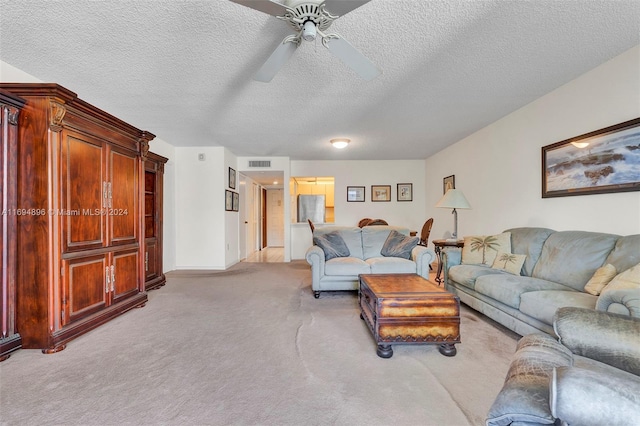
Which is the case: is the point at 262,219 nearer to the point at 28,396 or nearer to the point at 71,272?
the point at 71,272

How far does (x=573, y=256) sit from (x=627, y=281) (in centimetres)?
74

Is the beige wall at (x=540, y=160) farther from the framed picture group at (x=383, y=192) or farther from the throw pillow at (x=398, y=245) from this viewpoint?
the framed picture group at (x=383, y=192)

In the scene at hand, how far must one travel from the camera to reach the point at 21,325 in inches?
88.4

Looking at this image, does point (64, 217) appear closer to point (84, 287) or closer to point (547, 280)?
point (84, 287)

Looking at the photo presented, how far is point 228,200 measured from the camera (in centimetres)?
596

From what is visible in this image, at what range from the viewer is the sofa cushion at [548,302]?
2014 mm

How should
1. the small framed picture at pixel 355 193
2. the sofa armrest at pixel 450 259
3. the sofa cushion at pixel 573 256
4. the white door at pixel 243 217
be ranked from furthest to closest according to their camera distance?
the small framed picture at pixel 355 193
the white door at pixel 243 217
the sofa armrest at pixel 450 259
the sofa cushion at pixel 573 256

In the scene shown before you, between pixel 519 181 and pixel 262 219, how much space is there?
742 centimetres

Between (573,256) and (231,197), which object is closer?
(573,256)

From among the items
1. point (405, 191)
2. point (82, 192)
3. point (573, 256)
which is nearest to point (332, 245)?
point (573, 256)

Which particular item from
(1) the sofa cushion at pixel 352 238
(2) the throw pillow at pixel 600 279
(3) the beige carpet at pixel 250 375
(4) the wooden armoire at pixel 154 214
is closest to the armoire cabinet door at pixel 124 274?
(3) the beige carpet at pixel 250 375

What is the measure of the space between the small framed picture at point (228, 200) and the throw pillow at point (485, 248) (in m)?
4.43

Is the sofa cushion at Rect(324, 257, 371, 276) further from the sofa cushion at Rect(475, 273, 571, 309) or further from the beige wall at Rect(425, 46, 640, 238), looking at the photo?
the beige wall at Rect(425, 46, 640, 238)

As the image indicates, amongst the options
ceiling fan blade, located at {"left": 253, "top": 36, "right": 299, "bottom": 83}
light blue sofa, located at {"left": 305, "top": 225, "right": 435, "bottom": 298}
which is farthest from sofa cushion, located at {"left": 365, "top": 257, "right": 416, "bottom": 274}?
ceiling fan blade, located at {"left": 253, "top": 36, "right": 299, "bottom": 83}
